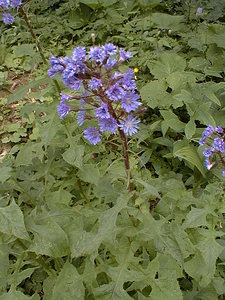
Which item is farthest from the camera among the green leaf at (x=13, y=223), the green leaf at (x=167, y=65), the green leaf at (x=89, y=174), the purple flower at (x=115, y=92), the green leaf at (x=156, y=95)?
the green leaf at (x=167, y=65)

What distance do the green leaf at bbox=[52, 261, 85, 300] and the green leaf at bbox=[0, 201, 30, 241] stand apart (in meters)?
0.48

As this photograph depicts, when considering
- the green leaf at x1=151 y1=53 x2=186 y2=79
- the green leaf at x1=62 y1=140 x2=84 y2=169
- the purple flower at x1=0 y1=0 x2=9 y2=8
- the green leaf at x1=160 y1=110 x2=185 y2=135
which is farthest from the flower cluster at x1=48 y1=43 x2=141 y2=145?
the green leaf at x1=151 y1=53 x2=186 y2=79

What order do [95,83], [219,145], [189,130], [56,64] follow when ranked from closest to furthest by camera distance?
[95,83]
[56,64]
[219,145]
[189,130]

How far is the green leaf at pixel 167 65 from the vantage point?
421 centimetres

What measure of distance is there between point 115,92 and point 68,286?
118 centimetres

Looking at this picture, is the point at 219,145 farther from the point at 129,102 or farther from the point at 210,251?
the point at 129,102

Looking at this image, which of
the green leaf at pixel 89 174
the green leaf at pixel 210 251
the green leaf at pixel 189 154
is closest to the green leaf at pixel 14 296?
the green leaf at pixel 89 174

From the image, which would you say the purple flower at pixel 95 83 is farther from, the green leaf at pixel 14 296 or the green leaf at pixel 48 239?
the green leaf at pixel 14 296

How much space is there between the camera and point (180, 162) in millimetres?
3668

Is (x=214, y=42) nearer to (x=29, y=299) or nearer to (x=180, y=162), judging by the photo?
(x=180, y=162)

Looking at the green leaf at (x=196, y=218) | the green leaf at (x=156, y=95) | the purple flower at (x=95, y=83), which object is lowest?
→ the green leaf at (x=156, y=95)

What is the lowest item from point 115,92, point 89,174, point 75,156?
A: point 89,174

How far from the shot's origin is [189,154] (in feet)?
11.0

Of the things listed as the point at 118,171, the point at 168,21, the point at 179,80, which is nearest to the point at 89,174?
the point at 118,171
